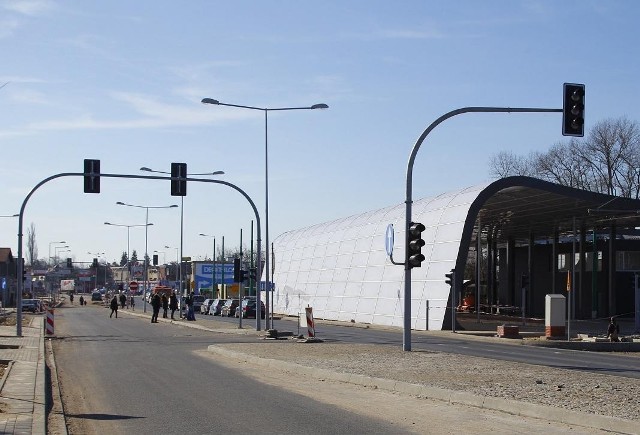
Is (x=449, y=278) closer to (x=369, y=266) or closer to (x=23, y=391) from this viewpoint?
(x=369, y=266)

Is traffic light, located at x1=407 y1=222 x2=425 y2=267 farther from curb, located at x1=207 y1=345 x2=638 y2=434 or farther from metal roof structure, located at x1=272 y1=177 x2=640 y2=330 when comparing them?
metal roof structure, located at x1=272 y1=177 x2=640 y2=330

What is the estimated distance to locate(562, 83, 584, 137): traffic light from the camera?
70.3 feet

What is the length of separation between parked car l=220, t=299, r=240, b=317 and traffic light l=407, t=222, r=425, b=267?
4764 centimetres

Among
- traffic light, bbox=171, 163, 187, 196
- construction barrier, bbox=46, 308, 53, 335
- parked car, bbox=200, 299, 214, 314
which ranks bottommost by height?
parked car, bbox=200, 299, 214, 314

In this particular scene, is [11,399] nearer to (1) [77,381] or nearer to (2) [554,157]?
(1) [77,381]

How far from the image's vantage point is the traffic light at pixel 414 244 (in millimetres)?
25031

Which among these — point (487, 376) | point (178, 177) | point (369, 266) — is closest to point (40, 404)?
point (487, 376)

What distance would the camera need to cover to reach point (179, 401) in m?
15.4

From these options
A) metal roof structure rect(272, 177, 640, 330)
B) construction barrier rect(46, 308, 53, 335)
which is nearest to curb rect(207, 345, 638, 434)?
construction barrier rect(46, 308, 53, 335)

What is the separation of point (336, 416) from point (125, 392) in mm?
5106

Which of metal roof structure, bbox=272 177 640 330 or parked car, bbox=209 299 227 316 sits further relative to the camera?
parked car, bbox=209 299 227 316

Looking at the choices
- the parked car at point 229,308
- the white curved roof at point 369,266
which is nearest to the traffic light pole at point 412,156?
the white curved roof at point 369,266

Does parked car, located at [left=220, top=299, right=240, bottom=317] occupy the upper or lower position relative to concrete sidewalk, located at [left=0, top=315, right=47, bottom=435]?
lower

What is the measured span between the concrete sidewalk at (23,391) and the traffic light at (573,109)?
12941 millimetres
